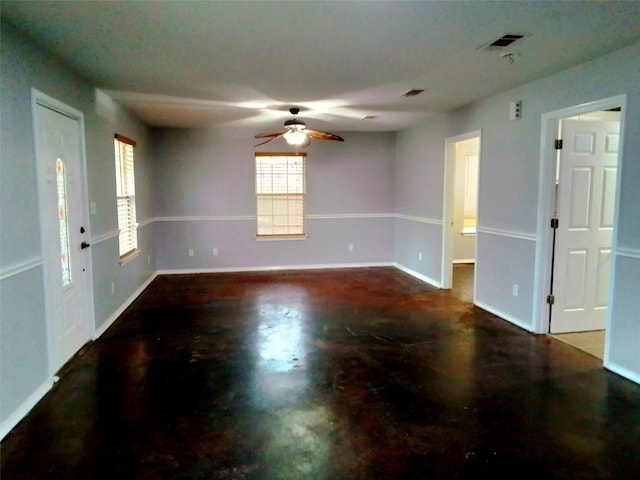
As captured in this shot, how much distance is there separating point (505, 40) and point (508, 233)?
7.17ft

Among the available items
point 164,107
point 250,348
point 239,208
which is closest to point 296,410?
point 250,348

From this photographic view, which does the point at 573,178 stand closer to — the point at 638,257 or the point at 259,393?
the point at 638,257

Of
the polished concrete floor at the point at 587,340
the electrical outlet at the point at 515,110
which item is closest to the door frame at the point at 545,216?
the polished concrete floor at the point at 587,340

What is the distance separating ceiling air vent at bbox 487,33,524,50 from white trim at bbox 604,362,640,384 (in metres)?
2.53

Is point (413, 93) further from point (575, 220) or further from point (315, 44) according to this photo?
point (575, 220)

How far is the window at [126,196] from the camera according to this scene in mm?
4969

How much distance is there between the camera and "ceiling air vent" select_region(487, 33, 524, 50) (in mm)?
2773

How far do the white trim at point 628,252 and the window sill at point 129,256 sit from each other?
4.87 m

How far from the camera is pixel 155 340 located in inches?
154

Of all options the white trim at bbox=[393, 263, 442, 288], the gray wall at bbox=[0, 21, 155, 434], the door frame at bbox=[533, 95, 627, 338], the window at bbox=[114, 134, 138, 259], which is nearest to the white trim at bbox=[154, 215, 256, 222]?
the window at bbox=[114, 134, 138, 259]

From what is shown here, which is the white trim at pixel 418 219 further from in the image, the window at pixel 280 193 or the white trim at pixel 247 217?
the window at pixel 280 193

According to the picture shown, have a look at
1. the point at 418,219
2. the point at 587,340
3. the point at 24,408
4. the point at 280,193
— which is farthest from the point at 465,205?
the point at 24,408

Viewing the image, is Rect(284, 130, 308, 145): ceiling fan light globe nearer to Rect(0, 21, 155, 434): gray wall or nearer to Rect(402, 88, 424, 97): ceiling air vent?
Rect(402, 88, 424, 97): ceiling air vent

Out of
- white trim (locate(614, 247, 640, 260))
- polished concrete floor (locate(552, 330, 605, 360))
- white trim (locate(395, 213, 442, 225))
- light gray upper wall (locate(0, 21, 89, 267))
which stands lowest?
polished concrete floor (locate(552, 330, 605, 360))
